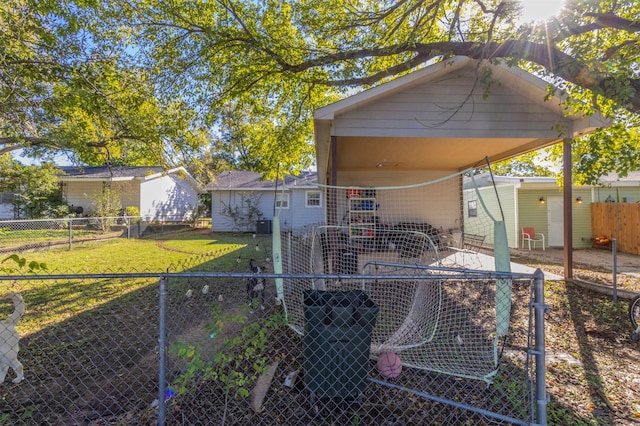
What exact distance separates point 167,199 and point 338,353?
21352 millimetres

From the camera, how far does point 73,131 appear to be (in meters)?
5.32

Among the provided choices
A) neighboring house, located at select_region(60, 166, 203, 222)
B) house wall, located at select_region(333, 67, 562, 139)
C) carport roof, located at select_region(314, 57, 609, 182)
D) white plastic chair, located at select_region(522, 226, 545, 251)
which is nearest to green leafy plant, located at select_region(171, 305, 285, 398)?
carport roof, located at select_region(314, 57, 609, 182)

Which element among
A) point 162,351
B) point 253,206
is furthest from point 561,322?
point 253,206

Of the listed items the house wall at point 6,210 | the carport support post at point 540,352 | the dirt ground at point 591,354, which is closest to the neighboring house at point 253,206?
the house wall at point 6,210

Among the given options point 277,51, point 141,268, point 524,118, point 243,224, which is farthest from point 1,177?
point 524,118

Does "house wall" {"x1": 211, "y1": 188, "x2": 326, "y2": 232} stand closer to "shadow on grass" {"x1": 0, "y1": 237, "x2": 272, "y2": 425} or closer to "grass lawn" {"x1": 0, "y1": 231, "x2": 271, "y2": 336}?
"grass lawn" {"x1": 0, "y1": 231, "x2": 271, "y2": 336}

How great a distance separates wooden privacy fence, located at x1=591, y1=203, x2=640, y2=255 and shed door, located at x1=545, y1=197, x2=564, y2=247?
3.64ft

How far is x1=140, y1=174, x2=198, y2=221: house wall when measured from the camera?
18.9 m

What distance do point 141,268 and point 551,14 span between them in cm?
921

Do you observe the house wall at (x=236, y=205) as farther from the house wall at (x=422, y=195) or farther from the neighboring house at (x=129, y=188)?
the house wall at (x=422, y=195)

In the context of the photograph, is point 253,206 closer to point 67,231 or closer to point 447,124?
point 67,231

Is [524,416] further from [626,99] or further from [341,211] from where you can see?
[341,211]

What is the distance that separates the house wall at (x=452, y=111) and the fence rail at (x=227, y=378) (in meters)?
3.13

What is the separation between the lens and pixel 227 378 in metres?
2.49
